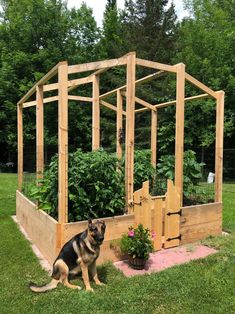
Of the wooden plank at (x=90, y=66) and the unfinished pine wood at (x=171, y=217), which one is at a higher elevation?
the wooden plank at (x=90, y=66)

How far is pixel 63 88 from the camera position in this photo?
3816 mm

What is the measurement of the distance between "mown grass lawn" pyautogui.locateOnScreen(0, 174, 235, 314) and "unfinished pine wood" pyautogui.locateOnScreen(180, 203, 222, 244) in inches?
24.0

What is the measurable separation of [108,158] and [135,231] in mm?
1047

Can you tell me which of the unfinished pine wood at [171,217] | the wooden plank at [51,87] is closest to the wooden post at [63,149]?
the wooden plank at [51,87]

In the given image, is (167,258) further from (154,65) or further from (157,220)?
(154,65)

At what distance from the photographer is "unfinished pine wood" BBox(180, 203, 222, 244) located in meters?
4.81

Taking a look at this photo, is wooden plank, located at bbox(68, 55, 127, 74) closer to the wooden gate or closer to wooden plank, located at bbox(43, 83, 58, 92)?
wooden plank, located at bbox(43, 83, 58, 92)

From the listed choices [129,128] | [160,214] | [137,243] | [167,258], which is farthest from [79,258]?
[129,128]

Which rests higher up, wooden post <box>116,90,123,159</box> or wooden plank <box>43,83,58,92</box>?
wooden plank <box>43,83,58,92</box>

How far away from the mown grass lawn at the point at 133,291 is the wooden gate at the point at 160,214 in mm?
613

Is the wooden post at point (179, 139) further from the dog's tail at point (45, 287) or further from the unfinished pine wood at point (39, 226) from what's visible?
the dog's tail at point (45, 287)

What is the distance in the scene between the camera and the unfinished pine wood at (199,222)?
481 centimetres

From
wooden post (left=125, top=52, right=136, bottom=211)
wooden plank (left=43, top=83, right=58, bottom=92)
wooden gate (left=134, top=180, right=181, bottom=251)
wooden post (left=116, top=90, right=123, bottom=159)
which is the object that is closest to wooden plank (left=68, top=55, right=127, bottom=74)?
wooden post (left=125, top=52, right=136, bottom=211)

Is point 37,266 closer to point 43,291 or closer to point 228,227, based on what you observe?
point 43,291
